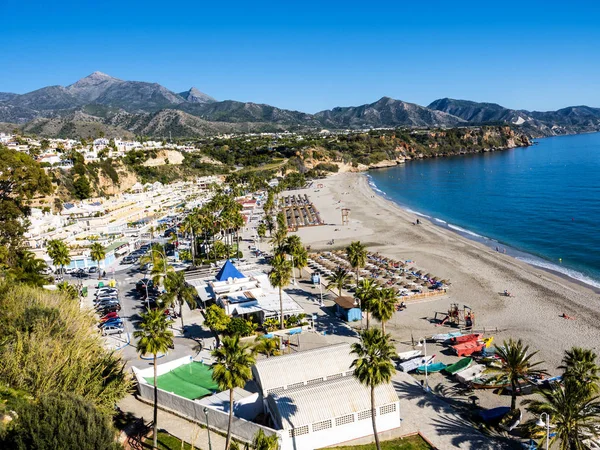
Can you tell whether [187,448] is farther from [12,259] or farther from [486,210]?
→ [486,210]

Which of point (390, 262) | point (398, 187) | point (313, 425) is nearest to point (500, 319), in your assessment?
point (390, 262)

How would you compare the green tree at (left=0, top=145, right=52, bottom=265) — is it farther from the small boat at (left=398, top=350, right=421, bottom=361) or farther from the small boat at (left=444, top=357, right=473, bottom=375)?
Answer: the small boat at (left=444, top=357, right=473, bottom=375)

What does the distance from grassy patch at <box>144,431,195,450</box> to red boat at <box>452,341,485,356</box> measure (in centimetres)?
1955

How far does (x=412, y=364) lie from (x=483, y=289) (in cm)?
2000

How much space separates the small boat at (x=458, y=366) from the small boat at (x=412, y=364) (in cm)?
124

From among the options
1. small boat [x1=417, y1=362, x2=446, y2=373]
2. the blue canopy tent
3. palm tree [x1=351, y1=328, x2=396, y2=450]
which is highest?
palm tree [x1=351, y1=328, x2=396, y2=450]

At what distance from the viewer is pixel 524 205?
299 ft

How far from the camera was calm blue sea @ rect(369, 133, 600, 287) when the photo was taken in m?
59.3

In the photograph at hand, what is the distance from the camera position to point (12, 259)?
126 feet

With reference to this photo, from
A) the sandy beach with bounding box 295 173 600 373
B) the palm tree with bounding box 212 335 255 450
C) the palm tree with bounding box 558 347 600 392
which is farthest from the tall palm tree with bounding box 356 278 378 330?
the palm tree with bounding box 212 335 255 450

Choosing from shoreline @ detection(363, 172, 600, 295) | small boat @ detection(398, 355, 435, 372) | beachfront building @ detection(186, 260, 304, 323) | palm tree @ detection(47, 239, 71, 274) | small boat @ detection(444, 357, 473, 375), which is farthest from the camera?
shoreline @ detection(363, 172, 600, 295)

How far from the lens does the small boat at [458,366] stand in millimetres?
28938

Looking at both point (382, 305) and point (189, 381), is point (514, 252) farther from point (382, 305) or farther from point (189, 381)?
point (189, 381)

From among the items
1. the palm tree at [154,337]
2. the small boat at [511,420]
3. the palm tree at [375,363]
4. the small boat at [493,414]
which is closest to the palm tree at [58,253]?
the palm tree at [154,337]
